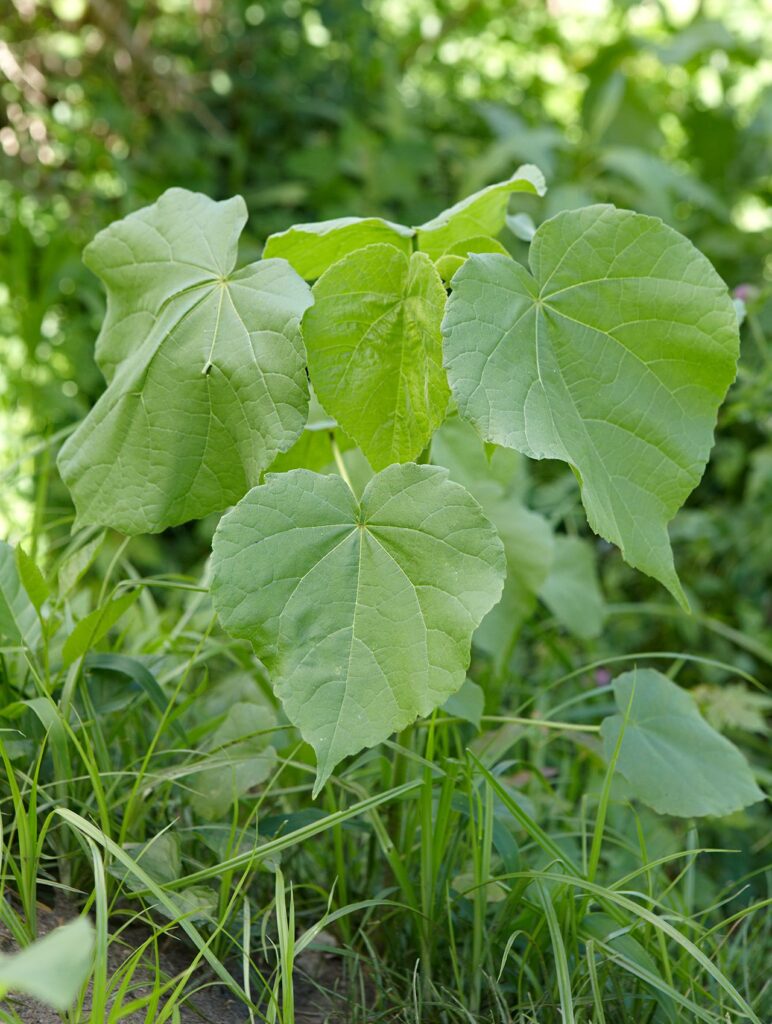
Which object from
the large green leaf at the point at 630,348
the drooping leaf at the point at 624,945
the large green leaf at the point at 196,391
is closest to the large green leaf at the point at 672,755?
the drooping leaf at the point at 624,945

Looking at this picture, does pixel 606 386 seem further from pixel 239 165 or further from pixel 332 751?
pixel 239 165

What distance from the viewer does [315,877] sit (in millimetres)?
1250

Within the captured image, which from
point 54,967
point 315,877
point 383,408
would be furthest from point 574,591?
point 54,967

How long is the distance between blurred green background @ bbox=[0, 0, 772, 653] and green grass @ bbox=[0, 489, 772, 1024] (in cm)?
133

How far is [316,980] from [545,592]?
27.5 inches

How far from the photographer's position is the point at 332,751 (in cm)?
83

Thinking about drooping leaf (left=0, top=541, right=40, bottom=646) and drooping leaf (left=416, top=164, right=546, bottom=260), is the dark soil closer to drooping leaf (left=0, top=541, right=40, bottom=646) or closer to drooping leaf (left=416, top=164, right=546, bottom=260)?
drooping leaf (left=0, top=541, right=40, bottom=646)

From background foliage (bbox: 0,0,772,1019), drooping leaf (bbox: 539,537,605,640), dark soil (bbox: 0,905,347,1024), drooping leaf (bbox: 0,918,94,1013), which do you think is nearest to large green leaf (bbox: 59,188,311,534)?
dark soil (bbox: 0,905,347,1024)

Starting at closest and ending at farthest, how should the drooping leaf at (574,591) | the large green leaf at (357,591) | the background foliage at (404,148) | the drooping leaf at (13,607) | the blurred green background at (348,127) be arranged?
the large green leaf at (357,591)
the drooping leaf at (13,607)
the drooping leaf at (574,591)
the background foliage at (404,148)
the blurred green background at (348,127)

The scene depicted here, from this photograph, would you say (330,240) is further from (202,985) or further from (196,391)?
(202,985)

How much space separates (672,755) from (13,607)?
0.73 m

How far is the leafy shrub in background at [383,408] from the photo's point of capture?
88 centimetres

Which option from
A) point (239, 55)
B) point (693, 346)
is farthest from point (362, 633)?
point (239, 55)

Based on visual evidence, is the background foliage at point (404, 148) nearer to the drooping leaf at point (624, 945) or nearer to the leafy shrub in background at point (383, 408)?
the drooping leaf at point (624, 945)
